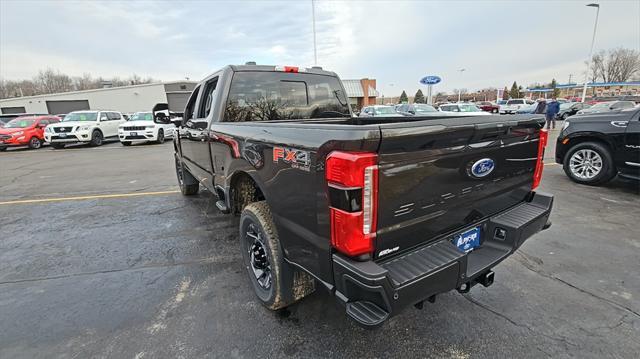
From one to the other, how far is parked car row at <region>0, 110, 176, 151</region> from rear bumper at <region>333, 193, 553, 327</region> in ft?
50.8

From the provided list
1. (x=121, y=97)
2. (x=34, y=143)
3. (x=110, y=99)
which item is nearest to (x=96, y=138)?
(x=34, y=143)

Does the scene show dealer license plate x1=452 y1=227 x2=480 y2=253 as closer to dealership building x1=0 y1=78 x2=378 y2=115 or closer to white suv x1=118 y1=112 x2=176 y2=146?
white suv x1=118 y1=112 x2=176 y2=146

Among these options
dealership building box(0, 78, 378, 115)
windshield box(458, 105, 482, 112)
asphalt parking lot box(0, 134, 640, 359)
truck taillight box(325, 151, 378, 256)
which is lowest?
asphalt parking lot box(0, 134, 640, 359)

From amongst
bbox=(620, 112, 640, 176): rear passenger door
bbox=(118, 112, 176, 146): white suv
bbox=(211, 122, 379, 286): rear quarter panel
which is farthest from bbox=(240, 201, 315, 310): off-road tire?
bbox=(118, 112, 176, 146): white suv

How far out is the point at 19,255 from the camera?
374 cm

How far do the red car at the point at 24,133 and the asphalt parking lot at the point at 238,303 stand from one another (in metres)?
15.3

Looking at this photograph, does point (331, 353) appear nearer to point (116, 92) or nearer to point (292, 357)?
point (292, 357)

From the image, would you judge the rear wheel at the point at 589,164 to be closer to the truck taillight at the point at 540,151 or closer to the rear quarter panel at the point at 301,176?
the truck taillight at the point at 540,151

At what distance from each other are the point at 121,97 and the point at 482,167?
147 ft

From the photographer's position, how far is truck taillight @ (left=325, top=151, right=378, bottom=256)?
4.86ft

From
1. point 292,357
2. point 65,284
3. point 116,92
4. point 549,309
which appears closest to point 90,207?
point 65,284

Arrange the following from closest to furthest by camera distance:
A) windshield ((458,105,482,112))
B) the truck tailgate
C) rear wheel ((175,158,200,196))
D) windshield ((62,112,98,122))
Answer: the truck tailgate
rear wheel ((175,158,200,196))
windshield ((62,112,98,122))
windshield ((458,105,482,112))

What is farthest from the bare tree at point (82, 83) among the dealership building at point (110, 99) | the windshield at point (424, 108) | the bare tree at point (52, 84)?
the windshield at point (424, 108)

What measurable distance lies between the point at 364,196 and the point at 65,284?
3.31 metres
